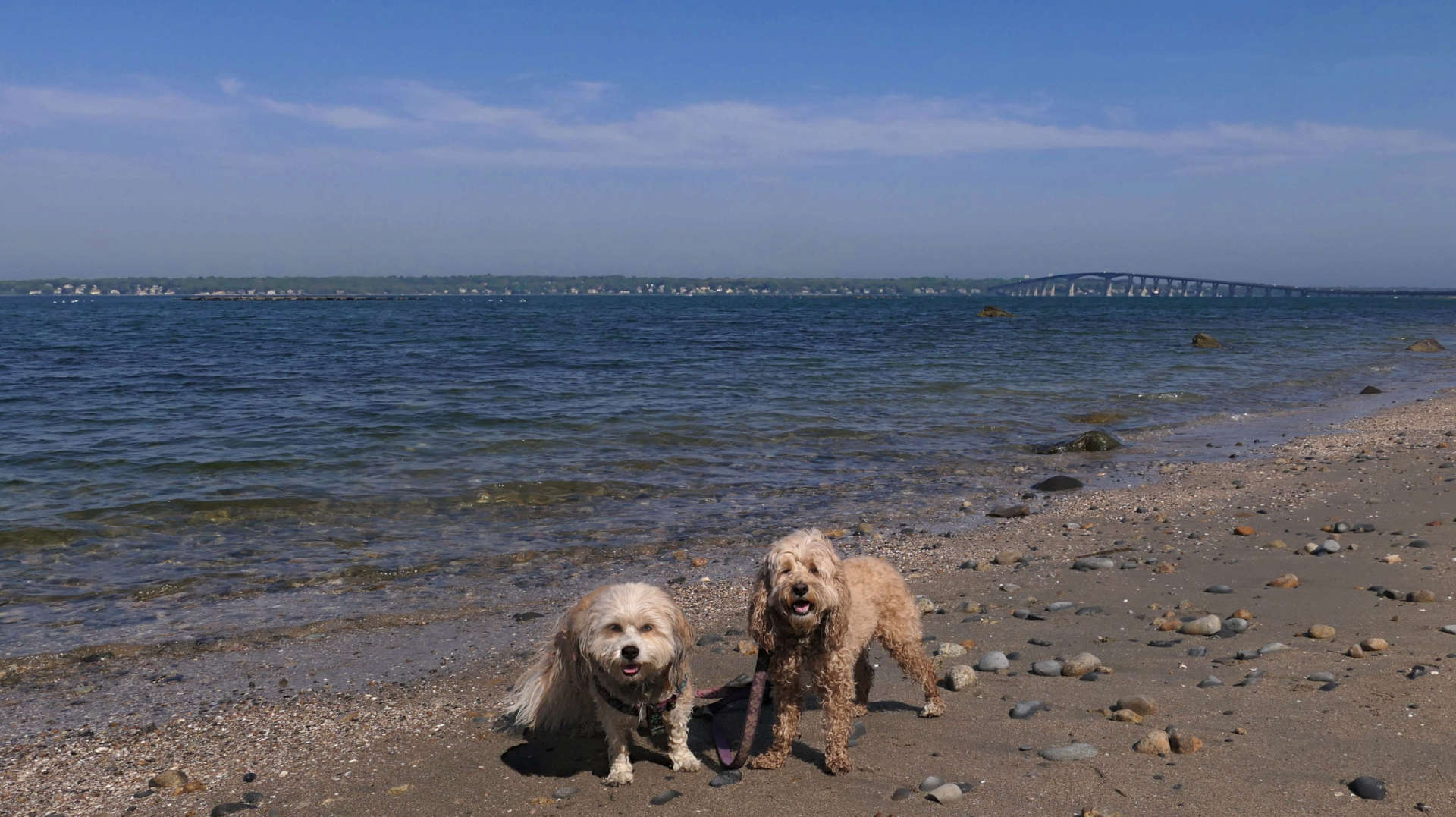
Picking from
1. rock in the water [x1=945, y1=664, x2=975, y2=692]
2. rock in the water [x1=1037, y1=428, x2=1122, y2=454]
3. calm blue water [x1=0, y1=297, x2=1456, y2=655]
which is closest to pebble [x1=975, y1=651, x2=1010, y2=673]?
rock in the water [x1=945, y1=664, x2=975, y2=692]

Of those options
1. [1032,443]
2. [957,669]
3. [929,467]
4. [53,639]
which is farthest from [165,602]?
[1032,443]

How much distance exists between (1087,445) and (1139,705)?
11.1 m

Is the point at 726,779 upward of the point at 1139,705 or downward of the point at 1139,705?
downward

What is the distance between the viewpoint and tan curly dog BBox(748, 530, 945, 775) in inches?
177

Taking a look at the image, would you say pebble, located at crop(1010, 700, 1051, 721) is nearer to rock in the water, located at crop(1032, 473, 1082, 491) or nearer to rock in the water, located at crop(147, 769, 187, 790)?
rock in the water, located at crop(147, 769, 187, 790)

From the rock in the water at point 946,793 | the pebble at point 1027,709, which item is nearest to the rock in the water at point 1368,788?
the pebble at point 1027,709

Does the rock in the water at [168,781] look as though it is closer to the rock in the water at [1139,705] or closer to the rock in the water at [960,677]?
the rock in the water at [960,677]

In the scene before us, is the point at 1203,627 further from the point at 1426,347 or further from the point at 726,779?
the point at 1426,347

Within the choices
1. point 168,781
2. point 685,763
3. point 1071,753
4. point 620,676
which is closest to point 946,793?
point 1071,753

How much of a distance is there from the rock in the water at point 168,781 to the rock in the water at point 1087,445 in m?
13.3

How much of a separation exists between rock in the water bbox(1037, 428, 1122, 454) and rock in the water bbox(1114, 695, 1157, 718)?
35.0 ft

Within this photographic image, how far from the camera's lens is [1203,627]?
6371 mm

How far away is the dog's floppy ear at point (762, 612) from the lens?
4.59m

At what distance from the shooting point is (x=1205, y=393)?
80.9 feet
